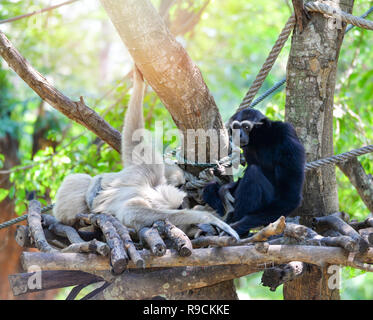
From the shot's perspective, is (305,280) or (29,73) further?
(305,280)

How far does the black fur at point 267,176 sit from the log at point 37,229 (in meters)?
1.34

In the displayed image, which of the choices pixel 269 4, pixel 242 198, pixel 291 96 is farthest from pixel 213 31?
pixel 242 198

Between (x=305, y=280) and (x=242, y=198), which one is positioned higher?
(x=242, y=198)

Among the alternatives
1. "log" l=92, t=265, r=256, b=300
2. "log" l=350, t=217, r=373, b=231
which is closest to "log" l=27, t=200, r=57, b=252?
"log" l=92, t=265, r=256, b=300

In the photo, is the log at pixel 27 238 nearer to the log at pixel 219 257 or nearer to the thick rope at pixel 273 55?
the log at pixel 219 257

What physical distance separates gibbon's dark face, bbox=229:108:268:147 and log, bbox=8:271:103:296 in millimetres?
1570

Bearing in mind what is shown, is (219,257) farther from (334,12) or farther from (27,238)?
(334,12)

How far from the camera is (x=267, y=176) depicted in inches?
141

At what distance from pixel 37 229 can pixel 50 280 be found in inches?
16.1

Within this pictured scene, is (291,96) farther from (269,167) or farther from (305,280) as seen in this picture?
(305,280)

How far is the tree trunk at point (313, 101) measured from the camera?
12.6 ft

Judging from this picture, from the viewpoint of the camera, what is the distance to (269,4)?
1054cm
